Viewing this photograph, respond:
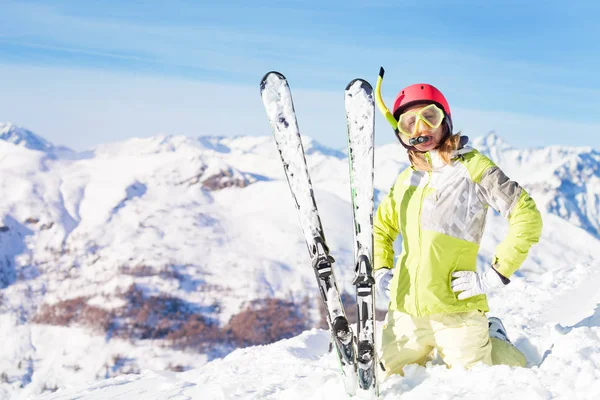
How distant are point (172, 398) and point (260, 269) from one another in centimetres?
15424

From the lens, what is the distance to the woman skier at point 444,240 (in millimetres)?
4543

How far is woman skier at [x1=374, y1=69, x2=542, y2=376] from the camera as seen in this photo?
454 cm

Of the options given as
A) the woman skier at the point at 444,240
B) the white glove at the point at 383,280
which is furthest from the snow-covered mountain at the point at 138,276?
the woman skier at the point at 444,240

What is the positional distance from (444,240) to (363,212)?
31.1 inches

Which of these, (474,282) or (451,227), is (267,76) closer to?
(451,227)

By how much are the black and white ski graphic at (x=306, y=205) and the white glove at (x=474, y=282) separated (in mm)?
1055

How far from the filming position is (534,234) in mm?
4449

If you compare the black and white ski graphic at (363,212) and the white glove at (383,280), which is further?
the white glove at (383,280)

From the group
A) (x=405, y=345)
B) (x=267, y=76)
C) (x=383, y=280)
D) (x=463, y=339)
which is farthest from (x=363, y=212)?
(x=267, y=76)

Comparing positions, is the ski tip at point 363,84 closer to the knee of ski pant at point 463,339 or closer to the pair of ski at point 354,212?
the pair of ski at point 354,212

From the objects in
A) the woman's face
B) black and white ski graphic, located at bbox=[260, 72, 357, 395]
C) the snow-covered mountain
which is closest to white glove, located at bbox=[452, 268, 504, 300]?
black and white ski graphic, located at bbox=[260, 72, 357, 395]

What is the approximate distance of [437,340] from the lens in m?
4.87

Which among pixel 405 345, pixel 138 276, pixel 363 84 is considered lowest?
pixel 138 276

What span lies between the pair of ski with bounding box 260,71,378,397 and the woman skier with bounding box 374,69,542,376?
1.11 ft
